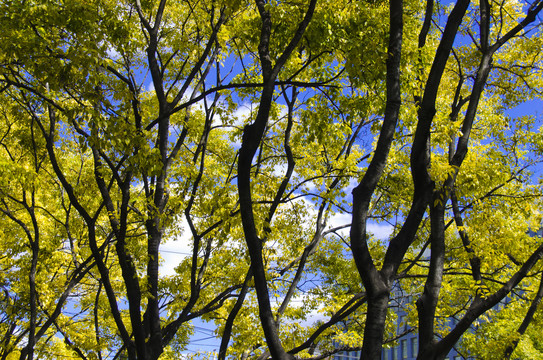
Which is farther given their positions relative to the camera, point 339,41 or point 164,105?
point 164,105

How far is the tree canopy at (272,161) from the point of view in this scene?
471cm

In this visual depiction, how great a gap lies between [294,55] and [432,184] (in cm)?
364

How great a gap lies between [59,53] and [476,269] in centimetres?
848

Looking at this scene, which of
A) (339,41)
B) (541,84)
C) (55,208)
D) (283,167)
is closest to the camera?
(339,41)

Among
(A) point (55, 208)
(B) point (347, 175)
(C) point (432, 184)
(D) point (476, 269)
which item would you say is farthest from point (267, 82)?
(A) point (55, 208)

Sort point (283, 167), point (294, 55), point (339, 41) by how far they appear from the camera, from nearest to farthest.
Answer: point (339, 41) < point (294, 55) < point (283, 167)

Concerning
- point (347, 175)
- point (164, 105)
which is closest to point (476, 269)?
point (347, 175)

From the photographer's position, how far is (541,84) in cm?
1055

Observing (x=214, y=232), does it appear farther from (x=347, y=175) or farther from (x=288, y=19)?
(x=288, y=19)

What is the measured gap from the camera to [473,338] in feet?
44.2

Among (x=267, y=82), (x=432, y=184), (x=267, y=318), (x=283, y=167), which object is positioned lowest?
(x=267, y=318)

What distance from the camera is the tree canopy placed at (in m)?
4.71

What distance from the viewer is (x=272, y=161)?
12633 millimetres

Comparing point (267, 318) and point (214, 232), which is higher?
point (214, 232)
